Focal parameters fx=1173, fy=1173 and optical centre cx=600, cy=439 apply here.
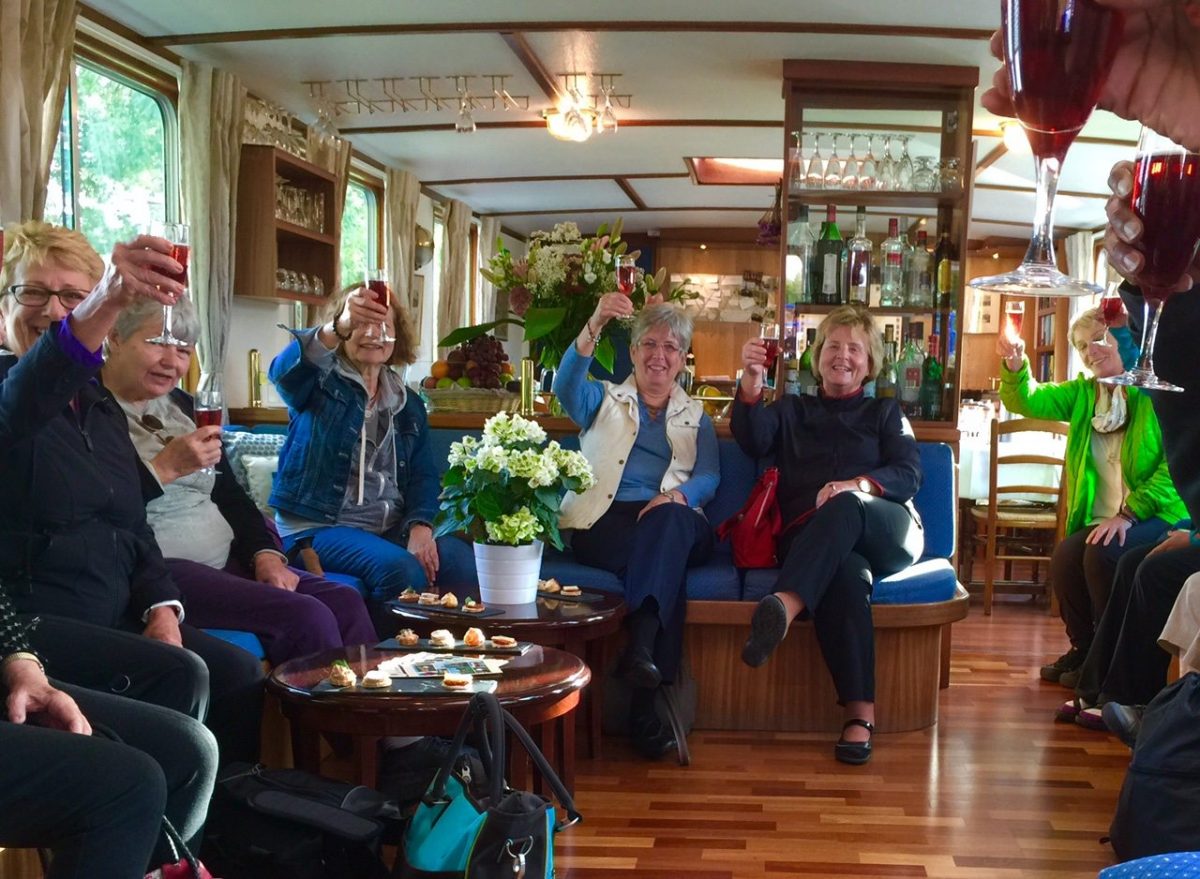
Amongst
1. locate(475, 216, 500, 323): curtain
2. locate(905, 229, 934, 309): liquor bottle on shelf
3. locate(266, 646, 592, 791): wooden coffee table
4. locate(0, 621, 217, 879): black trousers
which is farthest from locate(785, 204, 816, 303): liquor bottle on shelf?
locate(475, 216, 500, 323): curtain

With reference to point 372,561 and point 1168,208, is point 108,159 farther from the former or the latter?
point 1168,208

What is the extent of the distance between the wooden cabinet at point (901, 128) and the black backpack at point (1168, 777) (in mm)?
2303

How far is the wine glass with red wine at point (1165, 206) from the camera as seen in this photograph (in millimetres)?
710

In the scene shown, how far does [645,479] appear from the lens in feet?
12.3

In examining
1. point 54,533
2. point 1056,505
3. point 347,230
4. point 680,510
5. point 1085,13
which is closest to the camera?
point 1085,13

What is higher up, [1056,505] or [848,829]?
[1056,505]

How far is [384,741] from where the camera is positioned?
2.86m

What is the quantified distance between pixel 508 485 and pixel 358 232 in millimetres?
5271

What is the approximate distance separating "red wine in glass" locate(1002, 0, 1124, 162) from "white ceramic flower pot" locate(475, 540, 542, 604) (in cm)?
256

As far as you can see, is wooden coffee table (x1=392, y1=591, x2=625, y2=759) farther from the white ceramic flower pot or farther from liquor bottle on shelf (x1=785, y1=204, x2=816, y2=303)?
liquor bottle on shelf (x1=785, y1=204, x2=816, y2=303)

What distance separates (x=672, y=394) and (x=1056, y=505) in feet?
8.87

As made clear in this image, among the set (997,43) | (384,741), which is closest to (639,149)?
(384,741)

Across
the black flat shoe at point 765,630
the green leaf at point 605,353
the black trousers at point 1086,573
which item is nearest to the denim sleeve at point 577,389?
the green leaf at point 605,353

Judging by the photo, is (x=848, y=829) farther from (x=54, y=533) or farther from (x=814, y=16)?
(x=814, y=16)
